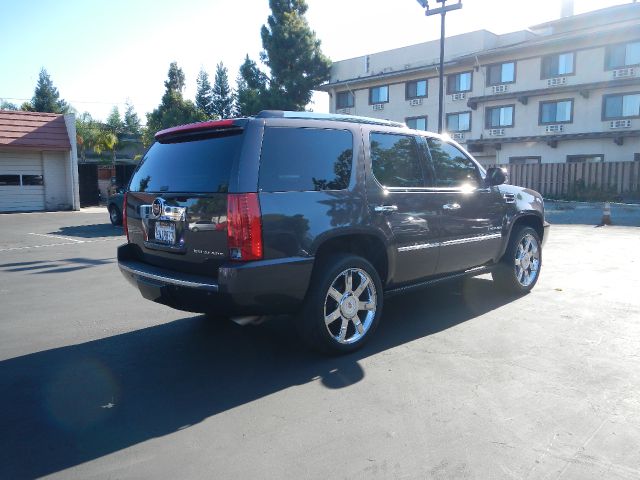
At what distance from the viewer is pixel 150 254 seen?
4.39 meters

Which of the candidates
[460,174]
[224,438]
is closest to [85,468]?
[224,438]

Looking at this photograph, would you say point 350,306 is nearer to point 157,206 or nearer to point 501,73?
point 157,206

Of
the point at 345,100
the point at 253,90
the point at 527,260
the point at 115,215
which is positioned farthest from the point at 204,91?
the point at 527,260

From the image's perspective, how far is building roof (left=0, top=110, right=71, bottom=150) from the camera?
2181 cm

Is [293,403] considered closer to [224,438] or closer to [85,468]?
[224,438]

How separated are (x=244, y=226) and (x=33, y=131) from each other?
22840 millimetres

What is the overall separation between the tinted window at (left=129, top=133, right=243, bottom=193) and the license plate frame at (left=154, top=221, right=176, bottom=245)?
283mm

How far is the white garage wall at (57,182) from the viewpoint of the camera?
23641 mm

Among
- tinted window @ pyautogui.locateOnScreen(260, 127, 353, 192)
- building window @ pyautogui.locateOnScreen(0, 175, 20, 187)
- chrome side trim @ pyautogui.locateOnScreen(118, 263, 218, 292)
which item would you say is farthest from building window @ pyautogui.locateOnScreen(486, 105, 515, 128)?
chrome side trim @ pyautogui.locateOnScreen(118, 263, 218, 292)

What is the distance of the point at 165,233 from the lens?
415cm

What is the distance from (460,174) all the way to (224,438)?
3745mm

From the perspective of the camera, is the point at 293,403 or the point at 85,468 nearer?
the point at 85,468

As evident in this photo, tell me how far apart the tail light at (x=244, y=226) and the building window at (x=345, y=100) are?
125 ft

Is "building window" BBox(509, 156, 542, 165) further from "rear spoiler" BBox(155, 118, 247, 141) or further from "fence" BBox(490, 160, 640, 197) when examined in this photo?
"rear spoiler" BBox(155, 118, 247, 141)
